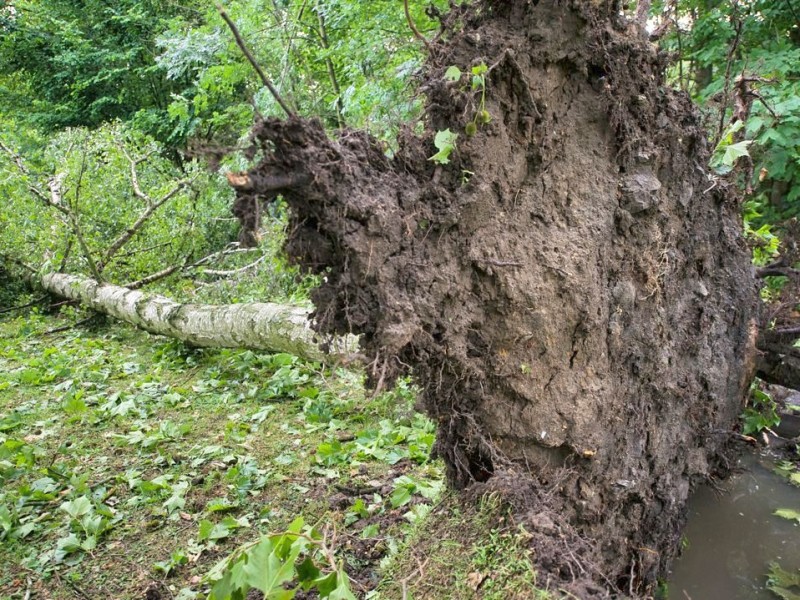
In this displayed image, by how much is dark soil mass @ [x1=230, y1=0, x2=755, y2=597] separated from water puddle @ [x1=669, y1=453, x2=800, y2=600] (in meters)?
0.40

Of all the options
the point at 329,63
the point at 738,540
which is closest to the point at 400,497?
the point at 738,540

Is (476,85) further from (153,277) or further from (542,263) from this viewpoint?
(153,277)

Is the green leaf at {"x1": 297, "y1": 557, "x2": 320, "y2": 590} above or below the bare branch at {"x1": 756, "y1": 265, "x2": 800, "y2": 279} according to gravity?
below

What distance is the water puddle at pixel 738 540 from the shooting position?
10.2 feet

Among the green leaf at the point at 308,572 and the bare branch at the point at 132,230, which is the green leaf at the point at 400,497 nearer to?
the green leaf at the point at 308,572

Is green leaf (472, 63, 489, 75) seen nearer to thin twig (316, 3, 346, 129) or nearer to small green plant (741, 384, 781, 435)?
small green plant (741, 384, 781, 435)

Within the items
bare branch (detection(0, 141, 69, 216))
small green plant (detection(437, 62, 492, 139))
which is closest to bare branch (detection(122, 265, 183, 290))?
bare branch (detection(0, 141, 69, 216))

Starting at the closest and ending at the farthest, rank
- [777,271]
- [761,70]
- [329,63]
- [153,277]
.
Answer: [777,271] < [761,70] < [153,277] < [329,63]

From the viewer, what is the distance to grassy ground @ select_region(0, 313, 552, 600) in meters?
2.17

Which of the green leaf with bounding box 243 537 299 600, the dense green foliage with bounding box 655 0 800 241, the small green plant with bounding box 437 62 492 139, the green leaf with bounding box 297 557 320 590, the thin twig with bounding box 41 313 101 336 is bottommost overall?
the thin twig with bounding box 41 313 101 336

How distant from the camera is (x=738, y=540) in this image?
140 inches

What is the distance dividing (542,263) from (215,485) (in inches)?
96.2

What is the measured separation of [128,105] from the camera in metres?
17.0

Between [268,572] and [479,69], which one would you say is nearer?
[268,572]
